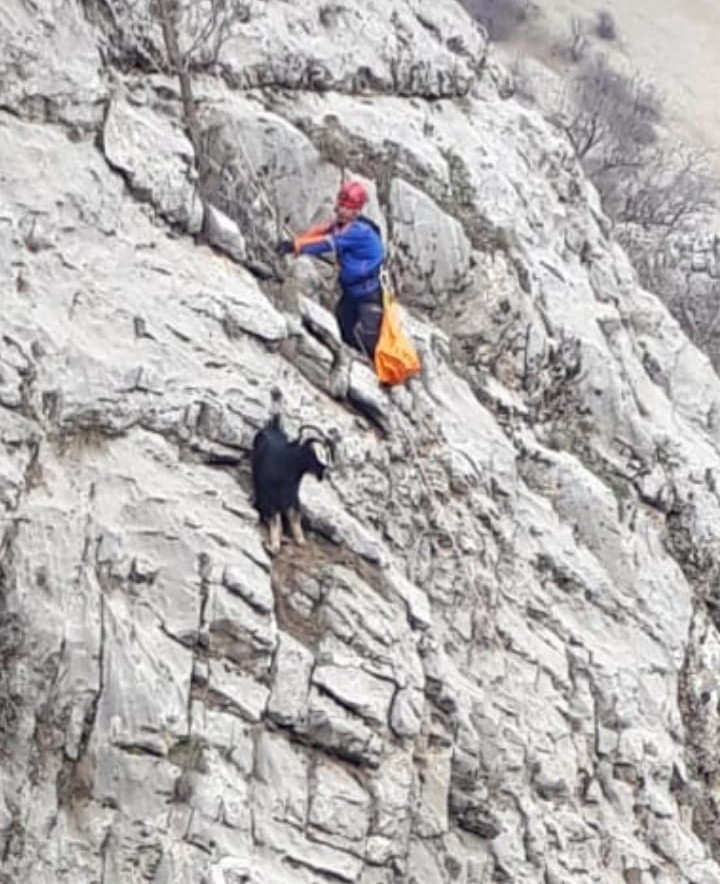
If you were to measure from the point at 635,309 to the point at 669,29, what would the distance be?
1275 inches

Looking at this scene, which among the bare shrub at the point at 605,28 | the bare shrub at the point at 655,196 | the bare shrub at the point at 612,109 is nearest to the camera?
the bare shrub at the point at 655,196

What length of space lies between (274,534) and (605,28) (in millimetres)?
37291

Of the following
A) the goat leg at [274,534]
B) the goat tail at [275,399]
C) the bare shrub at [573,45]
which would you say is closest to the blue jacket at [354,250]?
the goat tail at [275,399]

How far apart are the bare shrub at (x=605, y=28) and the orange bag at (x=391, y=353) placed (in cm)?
3488

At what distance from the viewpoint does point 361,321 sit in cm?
1443

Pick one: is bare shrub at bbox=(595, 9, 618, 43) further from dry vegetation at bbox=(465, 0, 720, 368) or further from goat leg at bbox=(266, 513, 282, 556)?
goat leg at bbox=(266, 513, 282, 556)

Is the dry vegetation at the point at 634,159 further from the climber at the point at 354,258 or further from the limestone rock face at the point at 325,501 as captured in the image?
the climber at the point at 354,258

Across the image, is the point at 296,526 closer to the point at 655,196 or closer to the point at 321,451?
the point at 321,451

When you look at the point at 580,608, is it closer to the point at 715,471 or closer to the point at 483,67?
the point at 715,471

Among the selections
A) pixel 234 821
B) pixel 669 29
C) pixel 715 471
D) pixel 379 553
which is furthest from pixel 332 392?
pixel 669 29

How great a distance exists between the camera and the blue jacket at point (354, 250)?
14375 mm

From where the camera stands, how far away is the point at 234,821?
38.1ft

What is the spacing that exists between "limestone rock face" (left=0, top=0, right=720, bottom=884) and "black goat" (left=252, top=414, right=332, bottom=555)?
0.40ft

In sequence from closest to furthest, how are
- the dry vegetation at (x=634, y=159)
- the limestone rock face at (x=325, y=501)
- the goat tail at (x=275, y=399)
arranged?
the limestone rock face at (x=325, y=501), the goat tail at (x=275, y=399), the dry vegetation at (x=634, y=159)
